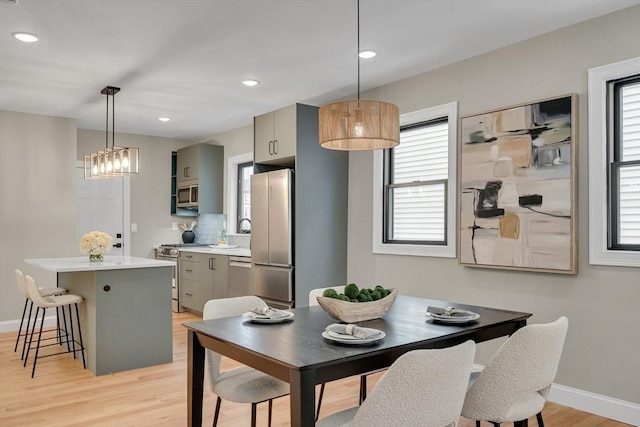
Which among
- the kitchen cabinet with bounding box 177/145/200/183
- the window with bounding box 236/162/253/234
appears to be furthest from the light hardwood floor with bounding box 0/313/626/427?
the kitchen cabinet with bounding box 177/145/200/183

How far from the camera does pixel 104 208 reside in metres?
6.87

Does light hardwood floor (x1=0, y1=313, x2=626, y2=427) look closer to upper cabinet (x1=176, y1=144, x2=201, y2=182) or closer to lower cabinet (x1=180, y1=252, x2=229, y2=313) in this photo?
lower cabinet (x1=180, y1=252, x2=229, y2=313)

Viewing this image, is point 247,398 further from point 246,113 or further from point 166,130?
point 166,130

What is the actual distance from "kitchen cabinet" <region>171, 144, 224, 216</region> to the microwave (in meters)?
0.05

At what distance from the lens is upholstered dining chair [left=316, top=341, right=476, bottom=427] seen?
1551 mm

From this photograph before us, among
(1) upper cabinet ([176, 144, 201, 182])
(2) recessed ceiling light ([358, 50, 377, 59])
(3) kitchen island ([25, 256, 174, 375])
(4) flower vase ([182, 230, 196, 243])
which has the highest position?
(2) recessed ceiling light ([358, 50, 377, 59])

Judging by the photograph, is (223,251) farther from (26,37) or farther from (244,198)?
(26,37)

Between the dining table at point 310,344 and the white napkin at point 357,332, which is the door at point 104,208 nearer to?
the dining table at point 310,344

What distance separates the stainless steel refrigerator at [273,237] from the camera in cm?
475

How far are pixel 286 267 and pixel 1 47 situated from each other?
2.93m

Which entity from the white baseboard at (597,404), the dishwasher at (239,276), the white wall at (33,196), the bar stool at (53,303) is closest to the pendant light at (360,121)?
the white baseboard at (597,404)

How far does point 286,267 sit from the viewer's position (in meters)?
4.77

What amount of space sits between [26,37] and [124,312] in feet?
7.25

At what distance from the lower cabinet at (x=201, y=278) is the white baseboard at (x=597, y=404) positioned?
376 cm
